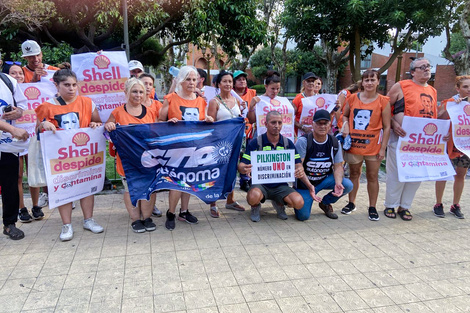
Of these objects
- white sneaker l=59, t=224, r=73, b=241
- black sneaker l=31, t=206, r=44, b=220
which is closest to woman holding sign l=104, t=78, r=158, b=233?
white sneaker l=59, t=224, r=73, b=241

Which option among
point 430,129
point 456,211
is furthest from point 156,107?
point 456,211

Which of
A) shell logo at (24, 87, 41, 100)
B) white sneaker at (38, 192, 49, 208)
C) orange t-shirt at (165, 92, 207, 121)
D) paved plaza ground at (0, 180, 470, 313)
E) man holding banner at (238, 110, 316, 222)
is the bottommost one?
paved plaza ground at (0, 180, 470, 313)

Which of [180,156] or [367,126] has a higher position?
[367,126]

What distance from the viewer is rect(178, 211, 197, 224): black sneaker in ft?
14.6

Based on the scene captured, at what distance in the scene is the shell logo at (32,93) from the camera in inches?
178

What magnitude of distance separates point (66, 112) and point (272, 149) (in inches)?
98.3

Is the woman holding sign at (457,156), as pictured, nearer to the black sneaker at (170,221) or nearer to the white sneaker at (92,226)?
the black sneaker at (170,221)

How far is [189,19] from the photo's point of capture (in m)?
10.1

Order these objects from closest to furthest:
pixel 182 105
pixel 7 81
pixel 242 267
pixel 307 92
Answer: pixel 242 267, pixel 7 81, pixel 182 105, pixel 307 92

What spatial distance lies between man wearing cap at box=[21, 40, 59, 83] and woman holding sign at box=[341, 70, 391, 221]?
4295mm

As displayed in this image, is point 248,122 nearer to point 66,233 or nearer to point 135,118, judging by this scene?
point 135,118

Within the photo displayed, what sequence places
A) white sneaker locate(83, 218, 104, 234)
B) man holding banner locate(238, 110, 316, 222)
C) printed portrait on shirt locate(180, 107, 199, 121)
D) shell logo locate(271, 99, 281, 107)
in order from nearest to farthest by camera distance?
1. white sneaker locate(83, 218, 104, 234)
2. printed portrait on shirt locate(180, 107, 199, 121)
3. man holding banner locate(238, 110, 316, 222)
4. shell logo locate(271, 99, 281, 107)

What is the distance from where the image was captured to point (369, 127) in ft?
15.0

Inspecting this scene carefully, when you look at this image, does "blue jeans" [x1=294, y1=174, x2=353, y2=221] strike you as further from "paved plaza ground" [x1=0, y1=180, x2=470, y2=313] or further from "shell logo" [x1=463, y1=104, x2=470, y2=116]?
"shell logo" [x1=463, y1=104, x2=470, y2=116]
